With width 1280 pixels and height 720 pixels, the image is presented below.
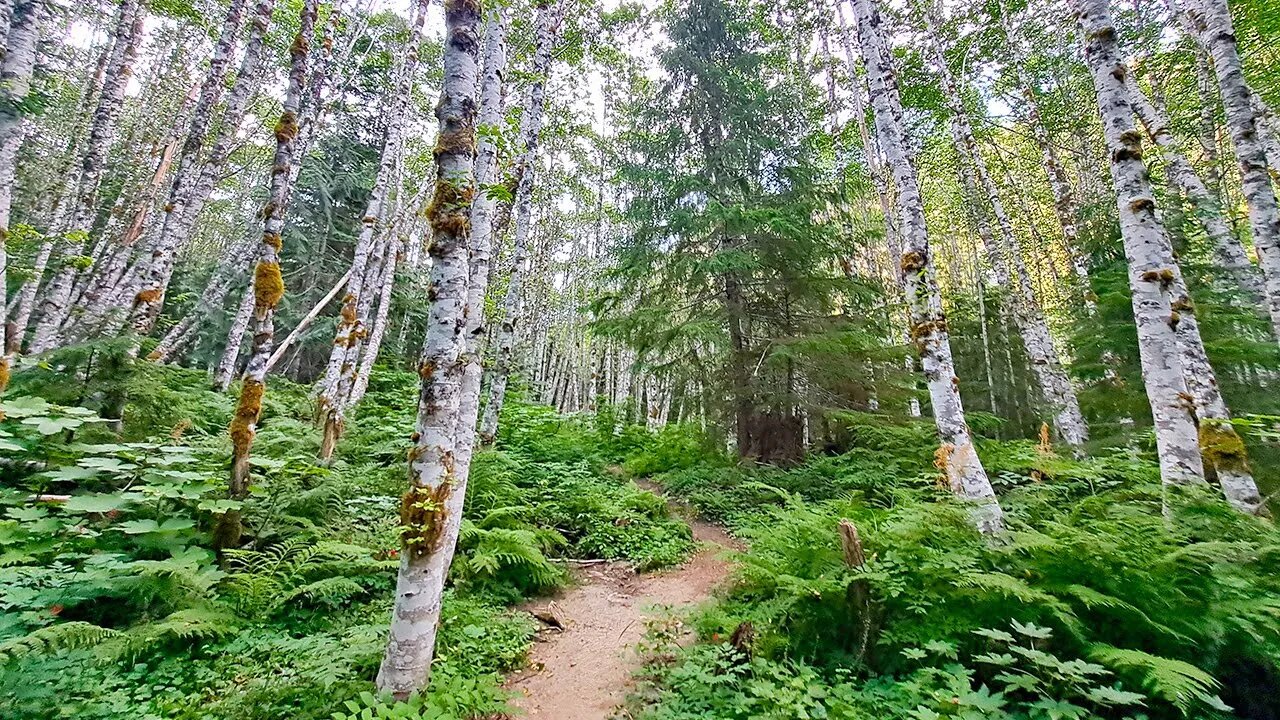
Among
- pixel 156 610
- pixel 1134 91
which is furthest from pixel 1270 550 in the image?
pixel 1134 91

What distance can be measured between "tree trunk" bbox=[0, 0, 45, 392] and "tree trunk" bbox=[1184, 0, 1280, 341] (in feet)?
40.9

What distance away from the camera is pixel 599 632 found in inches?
196

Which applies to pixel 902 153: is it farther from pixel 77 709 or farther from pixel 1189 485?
pixel 77 709

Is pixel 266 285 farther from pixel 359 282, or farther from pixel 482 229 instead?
pixel 359 282

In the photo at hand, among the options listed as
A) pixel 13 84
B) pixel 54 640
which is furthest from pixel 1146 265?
pixel 13 84

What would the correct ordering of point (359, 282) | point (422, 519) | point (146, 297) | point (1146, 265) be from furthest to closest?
point (359, 282) → point (146, 297) → point (1146, 265) → point (422, 519)

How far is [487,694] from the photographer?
352cm

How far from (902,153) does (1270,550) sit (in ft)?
15.6

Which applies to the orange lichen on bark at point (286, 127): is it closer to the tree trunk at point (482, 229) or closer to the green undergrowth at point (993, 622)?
the tree trunk at point (482, 229)

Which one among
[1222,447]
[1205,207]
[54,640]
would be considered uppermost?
[1205,207]

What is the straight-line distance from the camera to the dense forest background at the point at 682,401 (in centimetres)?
333

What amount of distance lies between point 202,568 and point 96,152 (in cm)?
864

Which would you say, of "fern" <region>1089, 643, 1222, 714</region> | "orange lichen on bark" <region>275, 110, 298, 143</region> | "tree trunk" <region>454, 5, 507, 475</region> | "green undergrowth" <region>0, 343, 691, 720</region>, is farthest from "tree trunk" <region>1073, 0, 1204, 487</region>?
"orange lichen on bark" <region>275, 110, 298, 143</region>

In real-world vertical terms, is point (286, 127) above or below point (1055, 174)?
below
